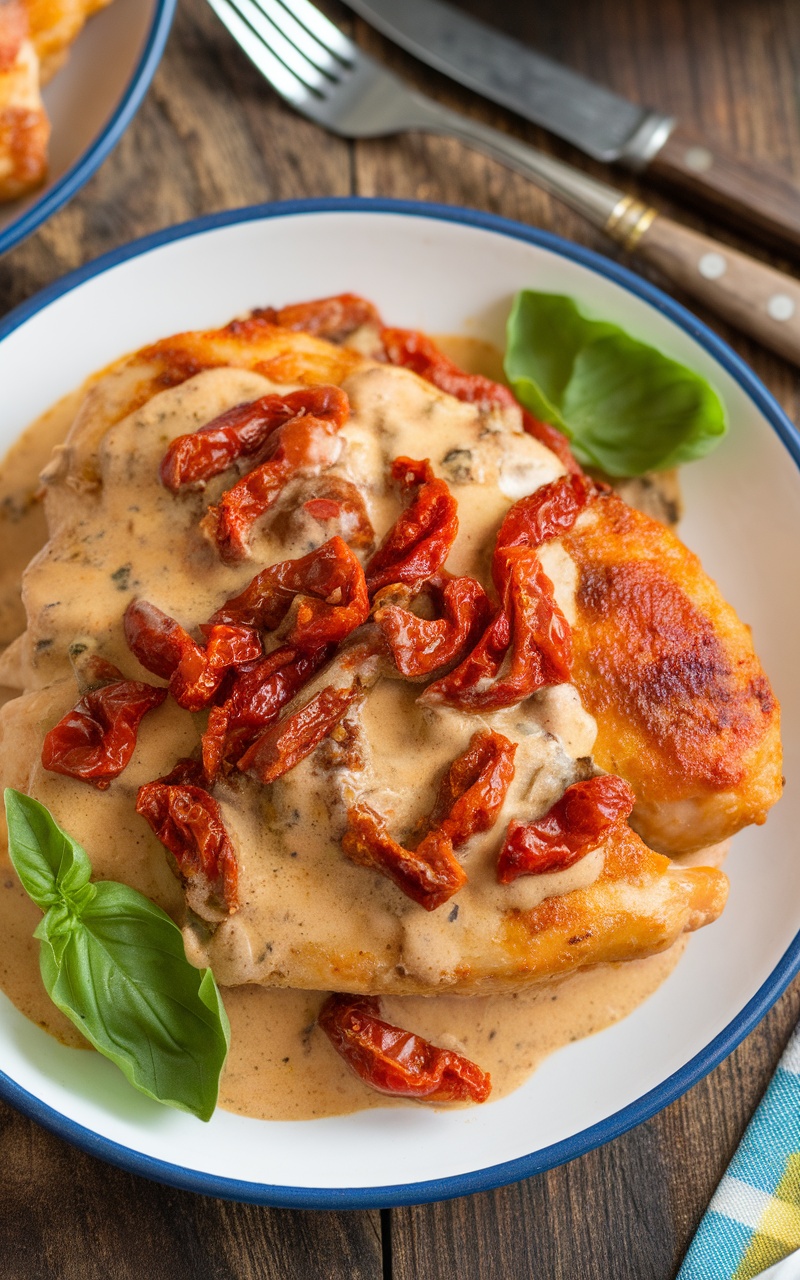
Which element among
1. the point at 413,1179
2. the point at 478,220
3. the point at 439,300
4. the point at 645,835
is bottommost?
the point at 413,1179

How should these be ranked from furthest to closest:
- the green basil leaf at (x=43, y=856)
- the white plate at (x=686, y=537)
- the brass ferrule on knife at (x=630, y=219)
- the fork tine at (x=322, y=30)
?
the fork tine at (x=322, y=30) → the brass ferrule on knife at (x=630, y=219) → the white plate at (x=686, y=537) → the green basil leaf at (x=43, y=856)

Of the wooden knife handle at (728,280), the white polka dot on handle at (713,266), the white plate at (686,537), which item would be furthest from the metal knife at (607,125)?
the white plate at (686,537)

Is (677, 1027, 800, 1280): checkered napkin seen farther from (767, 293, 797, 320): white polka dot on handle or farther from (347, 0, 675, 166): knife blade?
(347, 0, 675, 166): knife blade

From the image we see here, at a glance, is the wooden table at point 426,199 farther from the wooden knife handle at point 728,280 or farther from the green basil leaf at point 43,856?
the green basil leaf at point 43,856

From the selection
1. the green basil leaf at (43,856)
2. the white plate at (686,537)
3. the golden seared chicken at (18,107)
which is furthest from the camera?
the golden seared chicken at (18,107)

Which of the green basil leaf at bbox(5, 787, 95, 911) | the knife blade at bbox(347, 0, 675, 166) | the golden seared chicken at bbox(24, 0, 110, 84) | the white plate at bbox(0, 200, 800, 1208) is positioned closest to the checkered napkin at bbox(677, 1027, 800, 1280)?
the white plate at bbox(0, 200, 800, 1208)

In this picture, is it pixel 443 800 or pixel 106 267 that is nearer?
pixel 443 800

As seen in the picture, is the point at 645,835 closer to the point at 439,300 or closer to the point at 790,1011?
the point at 790,1011

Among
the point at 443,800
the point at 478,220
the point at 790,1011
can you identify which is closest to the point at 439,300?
the point at 478,220
